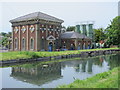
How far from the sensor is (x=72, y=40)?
37.7 metres

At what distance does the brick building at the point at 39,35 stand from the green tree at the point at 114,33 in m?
11.5

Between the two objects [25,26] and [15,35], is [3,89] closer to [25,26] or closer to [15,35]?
[25,26]

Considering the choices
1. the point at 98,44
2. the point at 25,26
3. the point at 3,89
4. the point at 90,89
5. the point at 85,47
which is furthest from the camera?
the point at 98,44

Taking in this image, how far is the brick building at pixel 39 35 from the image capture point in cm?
3228

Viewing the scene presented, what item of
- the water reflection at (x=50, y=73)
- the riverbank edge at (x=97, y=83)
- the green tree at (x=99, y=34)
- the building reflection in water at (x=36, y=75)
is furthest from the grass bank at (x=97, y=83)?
the green tree at (x=99, y=34)

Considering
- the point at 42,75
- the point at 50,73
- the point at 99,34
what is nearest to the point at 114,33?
the point at 99,34

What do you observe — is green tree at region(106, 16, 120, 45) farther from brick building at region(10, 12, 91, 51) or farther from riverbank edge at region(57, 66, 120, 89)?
riverbank edge at region(57, 66, 120, 89)

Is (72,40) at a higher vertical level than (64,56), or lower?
higher

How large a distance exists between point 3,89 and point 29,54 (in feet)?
43.4

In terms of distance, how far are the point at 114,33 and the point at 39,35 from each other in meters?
23.2

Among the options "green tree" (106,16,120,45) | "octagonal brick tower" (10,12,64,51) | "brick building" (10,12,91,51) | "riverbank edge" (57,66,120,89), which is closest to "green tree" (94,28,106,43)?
"green tree" (106,16,120,45)

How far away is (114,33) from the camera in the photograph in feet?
147

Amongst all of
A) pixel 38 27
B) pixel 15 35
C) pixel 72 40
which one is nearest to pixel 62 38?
pixel 72 40

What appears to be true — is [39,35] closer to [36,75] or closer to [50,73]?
[50,73]
